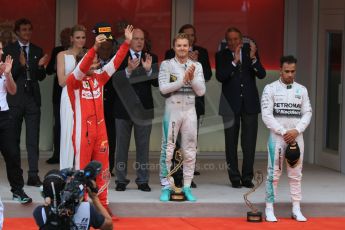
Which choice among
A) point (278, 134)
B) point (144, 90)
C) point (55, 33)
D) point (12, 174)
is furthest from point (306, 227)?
point (55, 33)

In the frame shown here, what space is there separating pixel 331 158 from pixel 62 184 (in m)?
8.00

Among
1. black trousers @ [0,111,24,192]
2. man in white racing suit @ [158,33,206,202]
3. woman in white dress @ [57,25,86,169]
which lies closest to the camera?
black trousers @ [0,111,24,192]

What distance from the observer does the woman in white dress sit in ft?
Answer: 36.7

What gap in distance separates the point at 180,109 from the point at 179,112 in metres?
0.04

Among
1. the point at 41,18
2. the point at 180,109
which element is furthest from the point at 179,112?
the point at 41,18

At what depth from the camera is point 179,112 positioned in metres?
11.5

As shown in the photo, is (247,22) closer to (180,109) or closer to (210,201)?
(180,109)

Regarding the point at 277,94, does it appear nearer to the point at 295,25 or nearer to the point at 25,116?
the point at 25,116

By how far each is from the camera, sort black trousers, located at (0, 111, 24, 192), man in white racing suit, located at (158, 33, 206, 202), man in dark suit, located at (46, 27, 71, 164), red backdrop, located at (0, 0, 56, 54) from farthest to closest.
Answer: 1. red backdrop, located at (0, 0, 56, 54)
2. man in dark suit, located at (46, 27, 71, 164)
3. man in white racing suit, located at (158, 33, 206, 202)
4. black trousers, located at (0, 111, 24, 192)

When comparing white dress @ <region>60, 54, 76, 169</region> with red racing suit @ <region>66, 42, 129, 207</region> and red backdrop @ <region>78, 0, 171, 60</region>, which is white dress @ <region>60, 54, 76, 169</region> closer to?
red racing suit @ <region>66, 42, 129, 207</region>

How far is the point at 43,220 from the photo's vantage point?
22.8 ft

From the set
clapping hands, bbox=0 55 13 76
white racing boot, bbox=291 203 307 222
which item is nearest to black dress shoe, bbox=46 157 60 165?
clapping hands, bbox=0 55 13 76

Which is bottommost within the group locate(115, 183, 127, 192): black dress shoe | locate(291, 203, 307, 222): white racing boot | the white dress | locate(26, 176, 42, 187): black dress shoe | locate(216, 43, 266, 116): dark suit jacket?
locate(291, 203, 307, 222): white racing boot

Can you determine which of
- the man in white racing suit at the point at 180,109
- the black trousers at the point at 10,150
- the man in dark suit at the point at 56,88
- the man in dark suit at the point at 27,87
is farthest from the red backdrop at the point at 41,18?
the black trousers at the point at 10,150
